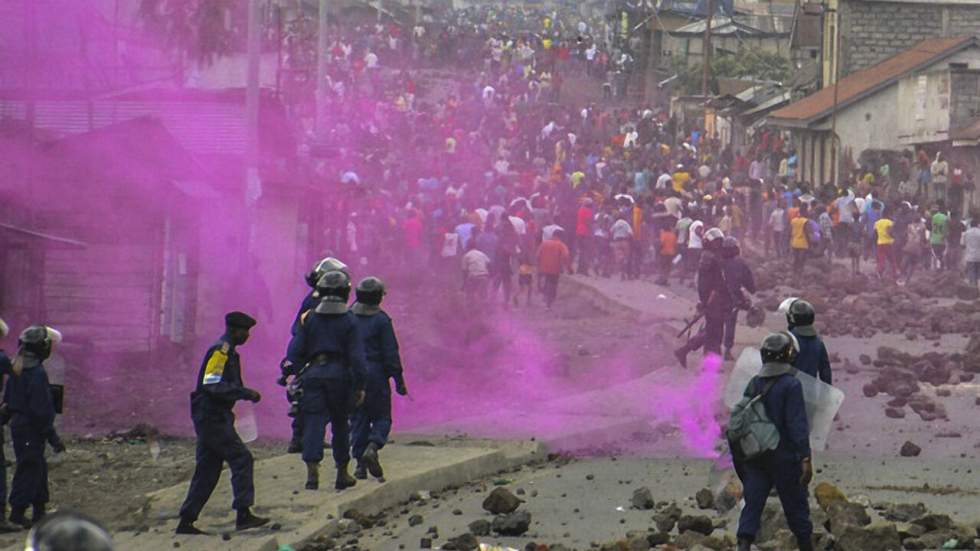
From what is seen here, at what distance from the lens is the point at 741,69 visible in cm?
7419

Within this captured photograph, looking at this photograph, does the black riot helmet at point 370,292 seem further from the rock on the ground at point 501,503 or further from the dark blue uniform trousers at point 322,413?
the rock on the ground at point 501,503

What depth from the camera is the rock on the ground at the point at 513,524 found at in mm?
10938

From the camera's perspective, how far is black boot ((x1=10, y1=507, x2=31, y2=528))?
11688mm

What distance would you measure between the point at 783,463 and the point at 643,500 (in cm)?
237

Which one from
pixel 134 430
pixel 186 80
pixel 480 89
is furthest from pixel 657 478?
pixel 480 89

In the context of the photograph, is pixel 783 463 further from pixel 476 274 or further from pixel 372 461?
pixel 476 274

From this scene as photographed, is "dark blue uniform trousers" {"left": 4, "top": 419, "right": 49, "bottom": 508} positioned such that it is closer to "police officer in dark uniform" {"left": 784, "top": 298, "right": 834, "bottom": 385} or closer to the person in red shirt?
"police officer in dark uniform" {"left": 784, "top": 298, "right": 834, "bottom": 385}

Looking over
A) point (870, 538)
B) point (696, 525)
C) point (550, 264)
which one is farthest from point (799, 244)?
→ point (870, 538)

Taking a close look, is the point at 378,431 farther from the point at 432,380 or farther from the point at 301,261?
the point at 301,261

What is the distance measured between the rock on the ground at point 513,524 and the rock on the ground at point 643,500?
108 cm

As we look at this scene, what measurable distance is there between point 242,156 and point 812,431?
16.0 m

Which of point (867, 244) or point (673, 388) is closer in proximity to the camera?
point (673, 388)

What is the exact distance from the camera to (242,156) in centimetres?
2542

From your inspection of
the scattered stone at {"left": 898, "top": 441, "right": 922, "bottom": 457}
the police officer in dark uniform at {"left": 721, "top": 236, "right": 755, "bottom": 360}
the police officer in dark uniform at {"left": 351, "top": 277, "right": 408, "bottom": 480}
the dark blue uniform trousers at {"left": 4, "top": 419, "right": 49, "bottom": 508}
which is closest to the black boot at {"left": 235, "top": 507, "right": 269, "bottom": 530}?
the dark blue uniform trousers at {"left": 4, "top": 419, "right": 49, "bottom": 508}
